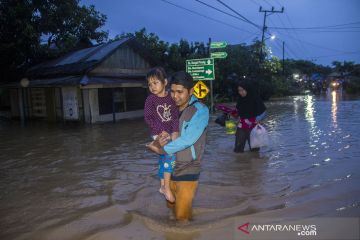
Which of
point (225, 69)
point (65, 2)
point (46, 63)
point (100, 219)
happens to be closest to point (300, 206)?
point (100, 219)

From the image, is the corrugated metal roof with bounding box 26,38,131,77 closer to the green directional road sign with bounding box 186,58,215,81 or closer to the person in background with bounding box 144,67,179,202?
the green directional road sign with bounding box 186,58,215,81

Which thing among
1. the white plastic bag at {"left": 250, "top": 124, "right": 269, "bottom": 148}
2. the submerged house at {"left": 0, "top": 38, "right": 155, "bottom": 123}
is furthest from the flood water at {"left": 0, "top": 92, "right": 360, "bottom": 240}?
the submerged house at {"left": 0, "top": 38, "right": 155, "bottom": 123}

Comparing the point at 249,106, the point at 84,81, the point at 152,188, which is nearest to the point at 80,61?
the point at 84,81

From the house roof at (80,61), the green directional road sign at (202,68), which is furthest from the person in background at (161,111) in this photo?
the house roof at (80,61)

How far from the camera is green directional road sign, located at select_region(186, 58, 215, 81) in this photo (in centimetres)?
1493

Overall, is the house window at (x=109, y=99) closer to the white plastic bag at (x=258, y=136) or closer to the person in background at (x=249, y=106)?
the person in background at (x=249, y=106)

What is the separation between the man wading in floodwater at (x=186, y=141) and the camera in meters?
3.69

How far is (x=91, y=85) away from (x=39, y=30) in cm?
788

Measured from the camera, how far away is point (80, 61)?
18109mm

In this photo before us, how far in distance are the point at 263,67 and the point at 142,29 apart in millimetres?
14818

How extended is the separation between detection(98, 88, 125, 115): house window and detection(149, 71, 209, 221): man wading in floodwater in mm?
14149

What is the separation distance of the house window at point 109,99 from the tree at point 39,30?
16.2ft

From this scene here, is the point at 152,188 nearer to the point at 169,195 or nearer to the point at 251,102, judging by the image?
the point at 169,195

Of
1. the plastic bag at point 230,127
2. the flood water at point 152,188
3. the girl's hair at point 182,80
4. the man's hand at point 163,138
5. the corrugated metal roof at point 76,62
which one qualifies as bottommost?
the flood water at point 152,188
